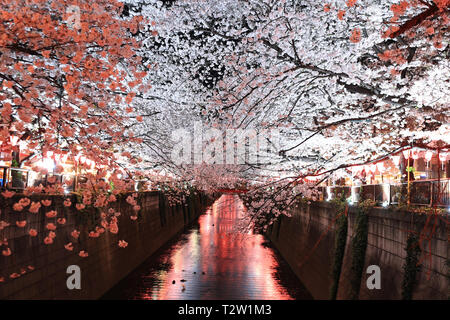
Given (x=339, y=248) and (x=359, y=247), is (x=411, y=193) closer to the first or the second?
(x=359, y=247)

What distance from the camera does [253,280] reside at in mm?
18328

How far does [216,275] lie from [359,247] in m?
9.29

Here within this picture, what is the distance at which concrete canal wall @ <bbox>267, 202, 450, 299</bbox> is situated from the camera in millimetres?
7254

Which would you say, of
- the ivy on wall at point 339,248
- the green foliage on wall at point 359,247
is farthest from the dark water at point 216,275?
the green foliage on wall at point 359,247

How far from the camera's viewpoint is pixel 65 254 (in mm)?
11664

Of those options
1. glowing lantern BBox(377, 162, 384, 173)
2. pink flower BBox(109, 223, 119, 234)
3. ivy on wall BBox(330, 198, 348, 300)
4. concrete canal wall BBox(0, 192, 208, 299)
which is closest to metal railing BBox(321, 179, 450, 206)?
ivy on wall BBox(330, 198, 348, 300)

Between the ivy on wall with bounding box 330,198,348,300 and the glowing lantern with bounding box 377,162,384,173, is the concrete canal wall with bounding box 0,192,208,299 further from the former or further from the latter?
the glowing lantern with bounding box 377,162,384,173

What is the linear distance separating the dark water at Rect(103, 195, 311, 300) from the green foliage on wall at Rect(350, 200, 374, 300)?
3461mm
